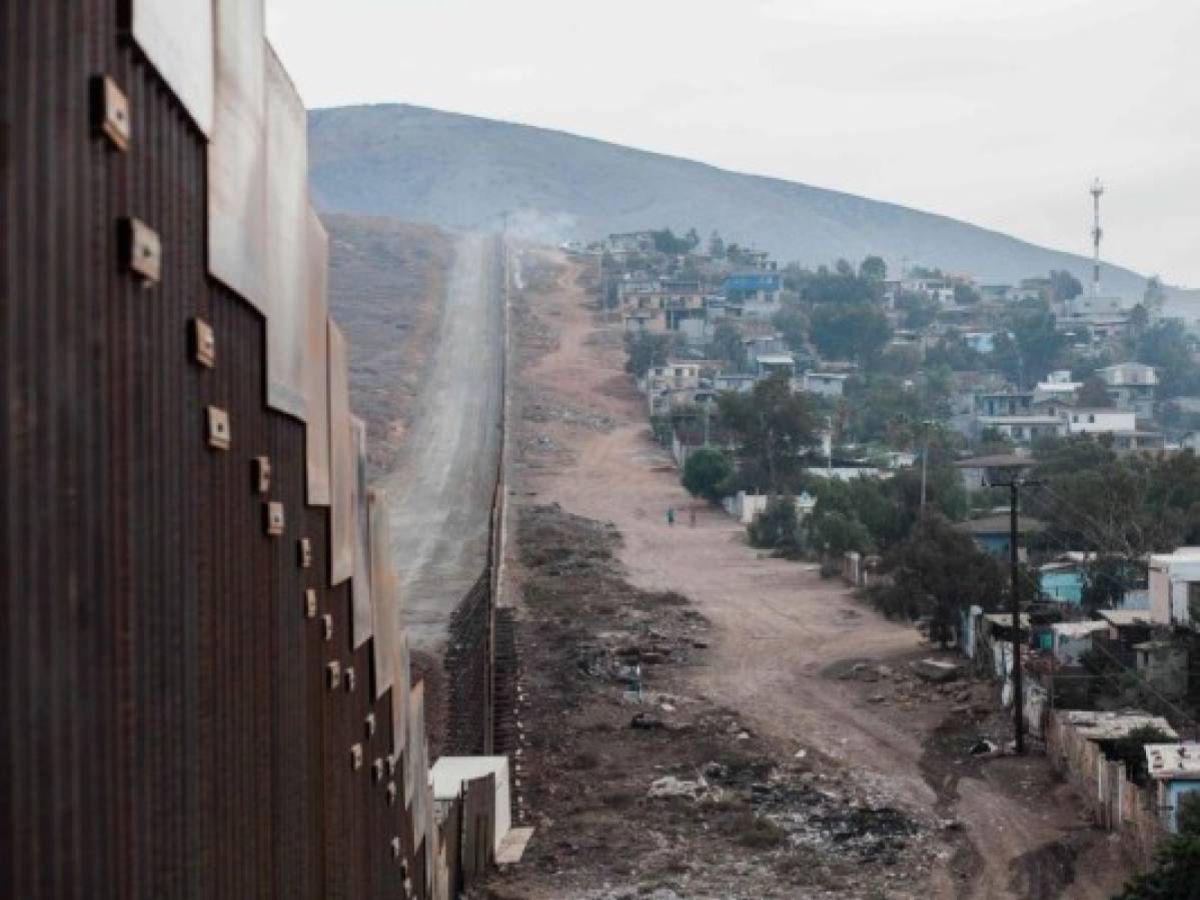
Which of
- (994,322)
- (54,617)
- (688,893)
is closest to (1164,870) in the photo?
(688,893)

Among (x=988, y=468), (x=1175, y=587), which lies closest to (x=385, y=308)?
(x=988, y=468)

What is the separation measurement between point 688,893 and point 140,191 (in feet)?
65.0

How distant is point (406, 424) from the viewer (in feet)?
273

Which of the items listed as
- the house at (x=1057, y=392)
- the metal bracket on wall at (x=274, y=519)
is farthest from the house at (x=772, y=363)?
the metal bracket on wall at (x=274, y=519)

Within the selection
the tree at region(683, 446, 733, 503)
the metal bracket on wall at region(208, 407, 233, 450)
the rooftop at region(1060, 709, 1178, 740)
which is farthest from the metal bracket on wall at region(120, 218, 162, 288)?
the tree at region(683, 446, 733, 503)

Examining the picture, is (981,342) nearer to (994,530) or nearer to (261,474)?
(994,530)

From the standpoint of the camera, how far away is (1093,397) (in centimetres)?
10431

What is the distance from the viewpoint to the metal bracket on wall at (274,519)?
25.7ft

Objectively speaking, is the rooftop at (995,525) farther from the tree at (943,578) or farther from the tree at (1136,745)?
the tree at (1136,745)

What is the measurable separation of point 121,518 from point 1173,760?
22698mm

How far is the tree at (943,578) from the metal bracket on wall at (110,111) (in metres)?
38.9

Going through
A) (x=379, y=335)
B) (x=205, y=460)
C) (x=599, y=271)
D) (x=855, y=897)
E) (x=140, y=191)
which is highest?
(x=599, y=271)

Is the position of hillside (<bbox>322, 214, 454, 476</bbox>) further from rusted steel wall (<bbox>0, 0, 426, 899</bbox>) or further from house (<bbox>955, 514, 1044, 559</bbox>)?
rusted steel wall (<bbox>0, 0, 426, 899</bbox>)

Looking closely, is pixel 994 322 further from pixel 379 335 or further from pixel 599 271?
pixel 379 335
